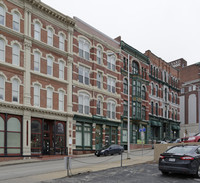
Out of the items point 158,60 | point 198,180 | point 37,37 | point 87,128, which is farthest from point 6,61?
point 158,60

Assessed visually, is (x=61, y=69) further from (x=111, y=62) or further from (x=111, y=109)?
(x=111, y=109)

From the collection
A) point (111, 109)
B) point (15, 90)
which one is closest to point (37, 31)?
point (15, 90)

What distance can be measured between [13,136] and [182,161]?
1846cm

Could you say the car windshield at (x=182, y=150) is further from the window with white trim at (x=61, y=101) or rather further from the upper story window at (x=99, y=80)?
the upper story window at (x=99, y=80)

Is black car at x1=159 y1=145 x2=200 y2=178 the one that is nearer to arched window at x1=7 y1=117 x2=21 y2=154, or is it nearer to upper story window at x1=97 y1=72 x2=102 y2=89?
arched window at x1=7 y1=117 x2=21 y2=154

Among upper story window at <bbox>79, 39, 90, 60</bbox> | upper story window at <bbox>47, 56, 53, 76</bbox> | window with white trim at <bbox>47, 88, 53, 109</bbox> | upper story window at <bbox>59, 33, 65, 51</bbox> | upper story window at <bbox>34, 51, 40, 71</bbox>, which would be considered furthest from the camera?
upper story window at <bbox>79, 39, 90, 60</bbox>

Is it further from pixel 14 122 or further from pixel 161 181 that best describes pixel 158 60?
pixel 161 181

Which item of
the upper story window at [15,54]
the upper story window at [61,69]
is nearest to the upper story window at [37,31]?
the upper story window at [15,54]

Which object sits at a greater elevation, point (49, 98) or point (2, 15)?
point (2, 15)

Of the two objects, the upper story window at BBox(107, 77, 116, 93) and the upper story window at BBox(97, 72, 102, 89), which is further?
the upper story window at BBox(107, 77, 116, 93)

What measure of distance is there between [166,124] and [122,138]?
55.1 ft

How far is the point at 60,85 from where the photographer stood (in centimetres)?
3394

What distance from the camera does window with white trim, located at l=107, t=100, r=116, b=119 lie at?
42.0 metres

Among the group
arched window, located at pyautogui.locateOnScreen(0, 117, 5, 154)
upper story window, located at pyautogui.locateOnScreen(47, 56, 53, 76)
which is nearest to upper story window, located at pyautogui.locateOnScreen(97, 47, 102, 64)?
upper story window, located at pyautogui.locateOnScreen(47, 56, 53, 76)
